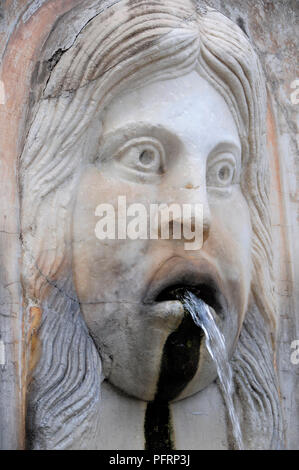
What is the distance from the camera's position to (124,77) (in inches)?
120

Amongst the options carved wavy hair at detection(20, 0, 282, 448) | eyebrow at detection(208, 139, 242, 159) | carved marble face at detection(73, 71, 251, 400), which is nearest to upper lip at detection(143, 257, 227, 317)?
carved marble face at detection(73, 71, 251, 400)

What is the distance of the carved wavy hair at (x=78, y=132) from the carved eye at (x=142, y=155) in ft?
0.29

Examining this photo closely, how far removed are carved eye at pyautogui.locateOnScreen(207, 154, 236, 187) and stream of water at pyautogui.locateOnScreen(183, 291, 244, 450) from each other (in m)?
0.39

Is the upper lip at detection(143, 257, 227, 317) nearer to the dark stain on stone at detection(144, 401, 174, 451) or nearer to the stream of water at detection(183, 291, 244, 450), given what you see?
the stream of water at detection(183, 291, 244, 450)

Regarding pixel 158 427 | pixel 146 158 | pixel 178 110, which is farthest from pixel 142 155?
pixel 158 427

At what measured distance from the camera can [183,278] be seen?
299cm

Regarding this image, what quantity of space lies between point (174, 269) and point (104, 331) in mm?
280

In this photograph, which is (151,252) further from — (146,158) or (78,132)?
(78,132)

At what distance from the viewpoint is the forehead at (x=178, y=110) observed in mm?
3059

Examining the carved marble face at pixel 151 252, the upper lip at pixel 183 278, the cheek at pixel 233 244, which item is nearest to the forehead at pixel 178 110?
the carved marble face at pixel 151 252

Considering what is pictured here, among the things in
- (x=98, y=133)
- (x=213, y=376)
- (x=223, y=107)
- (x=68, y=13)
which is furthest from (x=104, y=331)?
(x=68, y=13)

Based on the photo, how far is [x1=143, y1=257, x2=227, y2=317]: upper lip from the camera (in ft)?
9.82

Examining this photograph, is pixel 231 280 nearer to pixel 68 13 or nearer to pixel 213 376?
pixel 213 376
